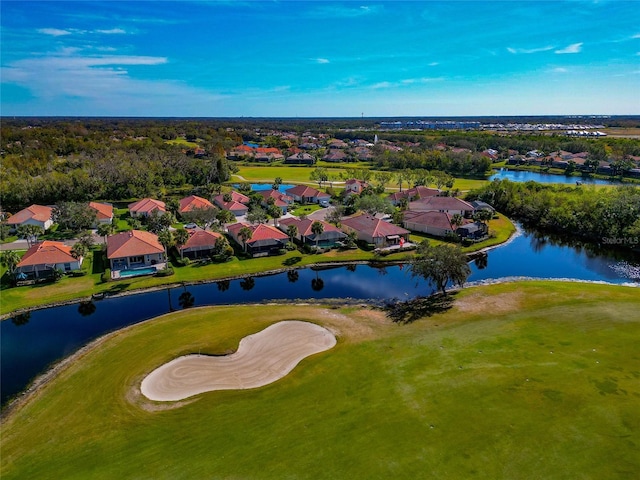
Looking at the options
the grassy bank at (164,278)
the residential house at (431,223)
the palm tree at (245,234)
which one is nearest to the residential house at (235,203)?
the palm tree at (245,234)

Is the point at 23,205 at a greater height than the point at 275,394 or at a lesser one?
greater

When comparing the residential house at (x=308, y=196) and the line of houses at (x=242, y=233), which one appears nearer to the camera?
the line of houses at (x=242, y=233)

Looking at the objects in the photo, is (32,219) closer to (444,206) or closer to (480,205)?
(444,206)

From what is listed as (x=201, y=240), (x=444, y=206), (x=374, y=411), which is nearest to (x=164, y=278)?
(x=201, y=240)

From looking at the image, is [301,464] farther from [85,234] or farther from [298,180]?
[298,180]

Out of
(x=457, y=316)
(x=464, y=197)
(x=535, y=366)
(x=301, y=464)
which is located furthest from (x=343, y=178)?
(x=301, y=464)

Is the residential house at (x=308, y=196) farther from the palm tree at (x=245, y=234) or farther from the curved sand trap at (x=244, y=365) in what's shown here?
the curved sand trap at (x=244, y=365)

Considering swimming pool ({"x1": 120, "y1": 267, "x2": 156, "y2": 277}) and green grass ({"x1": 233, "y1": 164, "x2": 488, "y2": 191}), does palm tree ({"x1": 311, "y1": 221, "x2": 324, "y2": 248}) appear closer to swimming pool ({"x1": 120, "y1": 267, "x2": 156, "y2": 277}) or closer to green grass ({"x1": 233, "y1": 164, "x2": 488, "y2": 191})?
swimming pool ({"x1": 120, "y1": 267, "x2": 156, "y2": 277})
